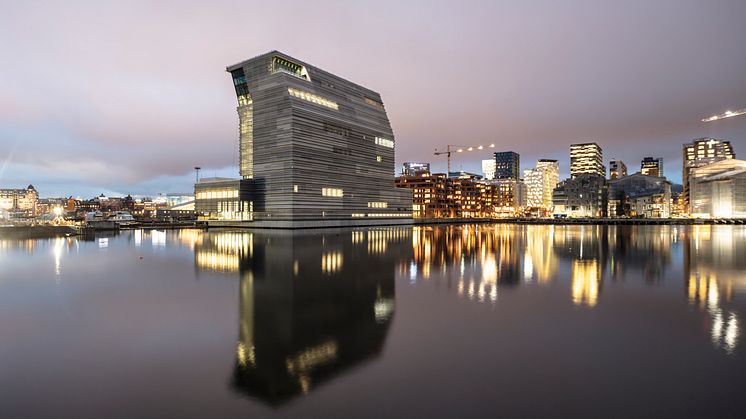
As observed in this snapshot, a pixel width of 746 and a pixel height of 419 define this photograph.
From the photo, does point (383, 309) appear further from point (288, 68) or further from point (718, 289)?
point (288, 68)

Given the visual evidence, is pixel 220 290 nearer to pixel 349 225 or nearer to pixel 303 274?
pixel 303 274

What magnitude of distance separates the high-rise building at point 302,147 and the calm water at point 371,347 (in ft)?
246

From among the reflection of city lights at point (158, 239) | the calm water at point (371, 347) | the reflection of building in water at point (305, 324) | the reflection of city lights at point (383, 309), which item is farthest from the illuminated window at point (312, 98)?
the reflection of city lights at point (383, 309)

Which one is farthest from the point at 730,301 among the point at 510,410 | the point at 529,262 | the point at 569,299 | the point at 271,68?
the point at 271,68

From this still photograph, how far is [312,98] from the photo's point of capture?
105688 mm

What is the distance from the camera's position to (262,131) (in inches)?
4045

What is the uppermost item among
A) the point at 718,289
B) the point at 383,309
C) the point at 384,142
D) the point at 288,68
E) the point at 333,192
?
the point at 288,68

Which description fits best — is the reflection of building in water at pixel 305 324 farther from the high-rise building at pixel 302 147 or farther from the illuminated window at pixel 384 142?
the illuminated window at pixel 384 142

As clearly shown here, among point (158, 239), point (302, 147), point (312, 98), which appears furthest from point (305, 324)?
point (312, 98)

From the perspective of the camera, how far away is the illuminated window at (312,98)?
100162 mm

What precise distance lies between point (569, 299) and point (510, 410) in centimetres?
1338

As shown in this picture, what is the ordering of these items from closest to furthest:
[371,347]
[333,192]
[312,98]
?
1. [371,347]
2. [312,98]
3. [333,192]

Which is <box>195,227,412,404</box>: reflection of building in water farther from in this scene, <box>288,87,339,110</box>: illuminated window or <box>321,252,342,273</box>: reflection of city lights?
<box>288,87,339,110</box>: illuminated window

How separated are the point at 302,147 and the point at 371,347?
3617 inches
